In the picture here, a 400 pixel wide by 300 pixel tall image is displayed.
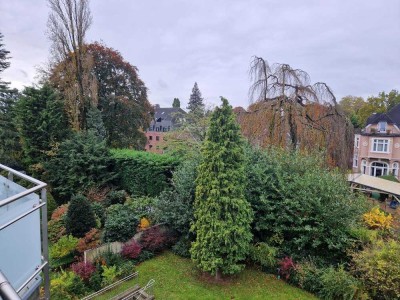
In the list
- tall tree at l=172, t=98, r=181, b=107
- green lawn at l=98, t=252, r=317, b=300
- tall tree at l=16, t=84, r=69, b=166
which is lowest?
green lawn at l=98, t=252, r=317, b=300

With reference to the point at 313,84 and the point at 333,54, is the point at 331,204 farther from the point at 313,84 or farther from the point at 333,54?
the point at 333,54

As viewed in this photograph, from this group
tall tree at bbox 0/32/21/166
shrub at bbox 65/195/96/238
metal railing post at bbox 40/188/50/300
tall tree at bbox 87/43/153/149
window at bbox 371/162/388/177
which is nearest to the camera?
metal railing post at bbox 40/188/50/300

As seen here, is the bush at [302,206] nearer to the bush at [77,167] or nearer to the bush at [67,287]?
the bush at [67,287]

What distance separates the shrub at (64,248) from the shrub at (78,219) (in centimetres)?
58

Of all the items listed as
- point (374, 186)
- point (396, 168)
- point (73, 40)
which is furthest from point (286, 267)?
point (396, 168)

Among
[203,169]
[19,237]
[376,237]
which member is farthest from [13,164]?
[376,237]

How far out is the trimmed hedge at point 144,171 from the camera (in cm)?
1177

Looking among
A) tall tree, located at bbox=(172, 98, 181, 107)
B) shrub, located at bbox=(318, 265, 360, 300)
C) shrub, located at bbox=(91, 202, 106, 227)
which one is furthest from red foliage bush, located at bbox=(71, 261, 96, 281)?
tall tree, located at bbox=(172, 98, 181, 107)

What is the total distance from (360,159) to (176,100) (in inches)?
1769

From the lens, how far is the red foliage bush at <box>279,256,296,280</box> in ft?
23.4

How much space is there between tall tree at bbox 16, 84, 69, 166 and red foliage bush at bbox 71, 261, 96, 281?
27.3 feet

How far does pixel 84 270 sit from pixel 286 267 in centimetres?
568

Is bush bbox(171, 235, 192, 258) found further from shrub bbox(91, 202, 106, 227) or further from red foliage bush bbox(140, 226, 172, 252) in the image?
shrub bbox(91, 202, 106, 227)

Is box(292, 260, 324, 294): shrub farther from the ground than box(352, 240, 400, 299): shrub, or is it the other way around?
box(352, 240, 400, 299): shrub
